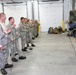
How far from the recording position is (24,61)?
249 inches

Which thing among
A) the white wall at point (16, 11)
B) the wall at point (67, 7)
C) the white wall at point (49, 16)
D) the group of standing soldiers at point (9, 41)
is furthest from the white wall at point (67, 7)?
the group of standing soldiers at point (9, 41)

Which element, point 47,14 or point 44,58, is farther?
point 47,14

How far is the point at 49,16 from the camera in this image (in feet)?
55.5

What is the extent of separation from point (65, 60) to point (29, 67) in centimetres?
145

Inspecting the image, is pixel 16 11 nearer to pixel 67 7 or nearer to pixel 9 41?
pixel 67 7

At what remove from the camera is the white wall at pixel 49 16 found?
16.8m

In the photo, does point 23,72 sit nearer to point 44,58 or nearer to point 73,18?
point 44,58

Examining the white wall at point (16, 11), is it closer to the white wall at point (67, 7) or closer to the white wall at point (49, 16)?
the white wall at point (49, 16)

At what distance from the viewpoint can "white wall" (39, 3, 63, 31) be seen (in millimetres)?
16766

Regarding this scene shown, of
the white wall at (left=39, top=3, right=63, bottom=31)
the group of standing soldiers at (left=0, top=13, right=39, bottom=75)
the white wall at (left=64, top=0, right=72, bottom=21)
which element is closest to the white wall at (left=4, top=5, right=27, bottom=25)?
the white wall at (left=39, top=3, right=63, bottom=31)

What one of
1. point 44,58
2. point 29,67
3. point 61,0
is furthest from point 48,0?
point 29,67

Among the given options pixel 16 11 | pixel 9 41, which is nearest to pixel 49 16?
pixel 16 11

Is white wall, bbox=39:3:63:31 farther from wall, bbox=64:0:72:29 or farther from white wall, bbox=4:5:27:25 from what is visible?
white wall, bbox=4:5:27:25

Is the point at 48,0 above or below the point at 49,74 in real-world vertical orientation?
above
